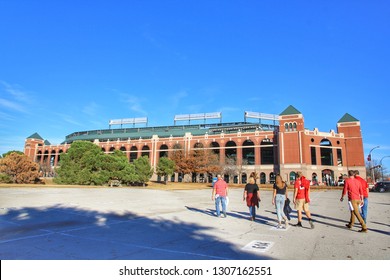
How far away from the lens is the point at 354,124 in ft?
210

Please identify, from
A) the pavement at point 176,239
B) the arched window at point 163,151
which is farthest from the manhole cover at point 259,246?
the arched window at point 163,151

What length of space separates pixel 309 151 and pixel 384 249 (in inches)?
2252

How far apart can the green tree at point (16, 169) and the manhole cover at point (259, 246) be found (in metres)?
35.4

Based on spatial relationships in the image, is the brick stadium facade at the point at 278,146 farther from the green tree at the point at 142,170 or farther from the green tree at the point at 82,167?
the green tree at the point at 82,167

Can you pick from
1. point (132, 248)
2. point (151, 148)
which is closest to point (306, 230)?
point (132, 248)

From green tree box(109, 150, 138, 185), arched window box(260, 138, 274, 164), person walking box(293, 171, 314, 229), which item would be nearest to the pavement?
person walking box(293, 171, 314, 229)

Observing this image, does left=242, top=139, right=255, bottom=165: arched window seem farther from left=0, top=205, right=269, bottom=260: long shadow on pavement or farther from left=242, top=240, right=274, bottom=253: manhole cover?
left=242, top=240, right=274, bottom=253: manhole cover

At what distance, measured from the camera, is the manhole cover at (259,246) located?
5.73 metres

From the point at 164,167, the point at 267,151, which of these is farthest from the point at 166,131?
the point at 164,167

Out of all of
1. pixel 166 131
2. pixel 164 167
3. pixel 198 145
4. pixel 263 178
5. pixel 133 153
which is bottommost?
pixel 263 178

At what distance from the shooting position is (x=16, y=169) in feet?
110

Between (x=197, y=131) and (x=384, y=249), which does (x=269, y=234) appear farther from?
(x=197, y=131)

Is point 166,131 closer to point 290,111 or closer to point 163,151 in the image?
point 163,151

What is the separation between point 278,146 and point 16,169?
156ft
